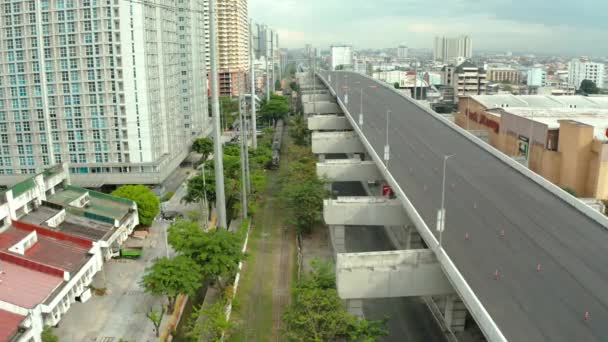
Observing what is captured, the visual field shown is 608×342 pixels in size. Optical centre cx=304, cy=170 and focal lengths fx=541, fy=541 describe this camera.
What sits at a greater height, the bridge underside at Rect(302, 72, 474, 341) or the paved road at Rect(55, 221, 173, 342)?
the bridge underside at Rect(302, 72, 474, 341)

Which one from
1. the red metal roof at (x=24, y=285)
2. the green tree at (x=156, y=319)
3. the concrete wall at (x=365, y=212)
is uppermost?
the concrete wall at (x=365, y=212)

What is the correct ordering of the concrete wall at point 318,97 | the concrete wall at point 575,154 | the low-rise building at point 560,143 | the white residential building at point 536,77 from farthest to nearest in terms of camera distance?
1. the white residential building at point 536,77
2. the concrete wall at point 318,97
3. the concrete wall at point 575,154
4. the low-rise building at point 560,143

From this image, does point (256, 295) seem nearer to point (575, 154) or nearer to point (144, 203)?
point (144, 203)

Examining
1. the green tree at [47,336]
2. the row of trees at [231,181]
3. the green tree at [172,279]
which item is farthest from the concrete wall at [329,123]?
the green tree at [47,336]

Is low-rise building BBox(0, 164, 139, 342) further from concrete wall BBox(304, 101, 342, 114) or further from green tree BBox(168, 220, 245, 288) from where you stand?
concrete wall BBox(304, 101, 342, 114)

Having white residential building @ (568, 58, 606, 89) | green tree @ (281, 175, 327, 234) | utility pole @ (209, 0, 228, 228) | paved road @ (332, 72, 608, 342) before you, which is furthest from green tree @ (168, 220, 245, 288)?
white residential building @ (568, 58, 606, 89)

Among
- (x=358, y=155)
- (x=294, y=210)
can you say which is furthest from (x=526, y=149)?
(x=294, y=210)

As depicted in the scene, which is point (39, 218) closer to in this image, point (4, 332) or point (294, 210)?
point (4, 332)

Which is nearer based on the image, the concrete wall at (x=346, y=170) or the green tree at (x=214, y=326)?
the green tree at (x=214, y=326)

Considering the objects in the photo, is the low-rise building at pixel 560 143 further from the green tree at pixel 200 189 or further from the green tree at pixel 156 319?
the green tree at pixel 156 319
